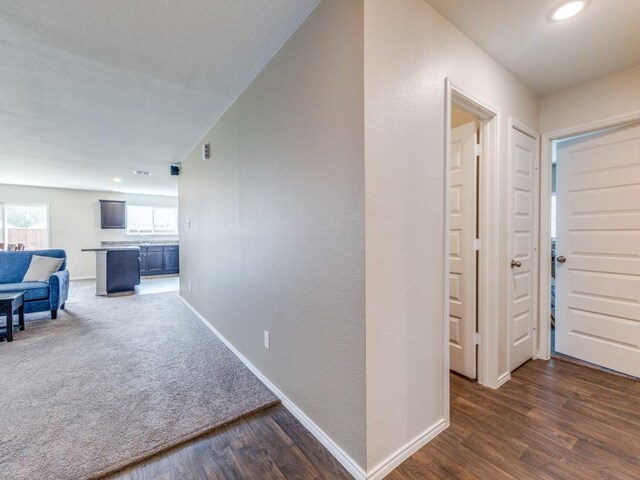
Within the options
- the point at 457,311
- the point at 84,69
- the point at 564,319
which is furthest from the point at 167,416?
the point at 564,319

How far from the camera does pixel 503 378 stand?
2.17 m

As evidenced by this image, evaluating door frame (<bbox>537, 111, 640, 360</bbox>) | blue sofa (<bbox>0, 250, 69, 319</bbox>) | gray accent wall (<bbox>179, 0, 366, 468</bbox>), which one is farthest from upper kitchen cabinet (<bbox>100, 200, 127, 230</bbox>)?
door frame (<bbox>537, 111, 640, 360</bbox>)

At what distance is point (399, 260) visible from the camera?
143 centimetres

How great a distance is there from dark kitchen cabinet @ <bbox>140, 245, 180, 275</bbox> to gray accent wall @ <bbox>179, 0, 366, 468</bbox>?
20.9ft

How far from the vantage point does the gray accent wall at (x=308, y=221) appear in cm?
134

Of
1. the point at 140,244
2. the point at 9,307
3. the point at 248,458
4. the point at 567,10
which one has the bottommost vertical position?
the point at 248,458

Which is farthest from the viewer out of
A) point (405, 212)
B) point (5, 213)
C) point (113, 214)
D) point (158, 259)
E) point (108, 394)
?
point (158, 259)

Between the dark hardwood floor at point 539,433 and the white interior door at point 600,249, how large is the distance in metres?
0.31

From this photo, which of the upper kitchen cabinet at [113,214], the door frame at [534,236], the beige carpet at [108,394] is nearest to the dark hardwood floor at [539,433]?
the door frame at [534,236]

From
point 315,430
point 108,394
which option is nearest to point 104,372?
point 108,394

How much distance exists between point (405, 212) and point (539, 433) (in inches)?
60.5

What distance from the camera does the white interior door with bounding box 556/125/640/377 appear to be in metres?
2.21

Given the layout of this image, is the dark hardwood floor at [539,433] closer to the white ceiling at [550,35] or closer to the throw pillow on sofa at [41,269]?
the white ceiling at [550,35]

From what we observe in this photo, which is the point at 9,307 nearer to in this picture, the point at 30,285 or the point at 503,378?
the point at 30,285
